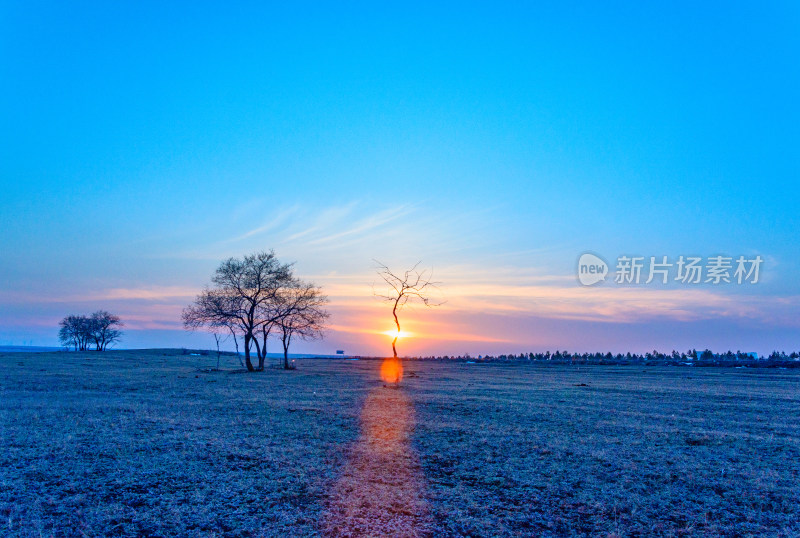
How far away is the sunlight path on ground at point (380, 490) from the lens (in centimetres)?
554

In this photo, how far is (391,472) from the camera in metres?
7.73

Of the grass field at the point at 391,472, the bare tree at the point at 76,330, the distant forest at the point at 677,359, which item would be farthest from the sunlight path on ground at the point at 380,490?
the bare tree at the point at 76,330

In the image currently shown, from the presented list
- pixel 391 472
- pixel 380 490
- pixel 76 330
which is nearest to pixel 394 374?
pixel 391 472

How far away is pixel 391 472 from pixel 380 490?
3.12 ft

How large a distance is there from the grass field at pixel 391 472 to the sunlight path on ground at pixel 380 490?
3 cm

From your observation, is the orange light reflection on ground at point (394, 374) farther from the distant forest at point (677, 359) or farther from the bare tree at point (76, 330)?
the bare tree at point (76, 330)

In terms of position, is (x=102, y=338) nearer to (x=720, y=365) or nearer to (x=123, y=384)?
(x=123, y=384)

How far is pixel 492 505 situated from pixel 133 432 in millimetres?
8019

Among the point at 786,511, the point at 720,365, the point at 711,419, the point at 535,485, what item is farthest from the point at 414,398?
the point at 720,365

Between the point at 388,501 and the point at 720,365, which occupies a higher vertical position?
the point at 388,501

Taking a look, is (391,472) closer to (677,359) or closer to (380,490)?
(380,490)

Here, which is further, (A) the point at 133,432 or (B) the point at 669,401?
(B) the point at 669,401

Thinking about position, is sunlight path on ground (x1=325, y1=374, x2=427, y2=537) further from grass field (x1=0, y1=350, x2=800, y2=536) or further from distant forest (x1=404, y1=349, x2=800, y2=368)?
distant forest (x1=404, y1=349, x2=800, y2=368)

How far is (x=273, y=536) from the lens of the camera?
521 cm
